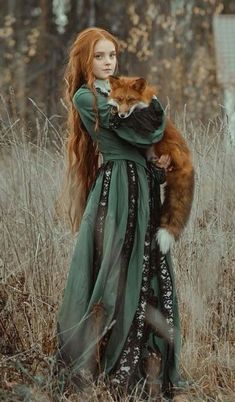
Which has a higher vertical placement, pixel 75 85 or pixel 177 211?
pixel 75 85

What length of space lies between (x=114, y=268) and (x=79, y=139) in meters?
0.64

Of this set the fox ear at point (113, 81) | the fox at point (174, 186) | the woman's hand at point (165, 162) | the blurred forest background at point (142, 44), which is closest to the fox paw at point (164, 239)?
the fox at point (174, 186)

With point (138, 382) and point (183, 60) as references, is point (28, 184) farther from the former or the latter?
point (183, 60)

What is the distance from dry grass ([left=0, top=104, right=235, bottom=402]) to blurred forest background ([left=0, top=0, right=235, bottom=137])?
798 centimetres

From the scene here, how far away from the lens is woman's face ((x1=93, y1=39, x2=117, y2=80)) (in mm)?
4086

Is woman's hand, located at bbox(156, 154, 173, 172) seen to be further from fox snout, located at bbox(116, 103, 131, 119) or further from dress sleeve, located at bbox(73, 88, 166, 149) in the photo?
fox snout, located at bbox(116, 103, 131, 119)

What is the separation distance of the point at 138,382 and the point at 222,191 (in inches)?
69.1

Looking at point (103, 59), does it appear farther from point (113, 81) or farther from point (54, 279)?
point (54, 279)

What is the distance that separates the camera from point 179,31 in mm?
14141

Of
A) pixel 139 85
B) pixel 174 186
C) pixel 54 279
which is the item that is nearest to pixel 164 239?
pixel 174 186

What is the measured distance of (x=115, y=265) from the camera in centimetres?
399

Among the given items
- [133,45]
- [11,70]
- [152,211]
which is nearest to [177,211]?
[152,211]

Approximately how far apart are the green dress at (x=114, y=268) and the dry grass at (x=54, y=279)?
0.16m

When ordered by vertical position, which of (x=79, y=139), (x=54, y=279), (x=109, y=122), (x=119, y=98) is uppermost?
(x=119, y=98)
